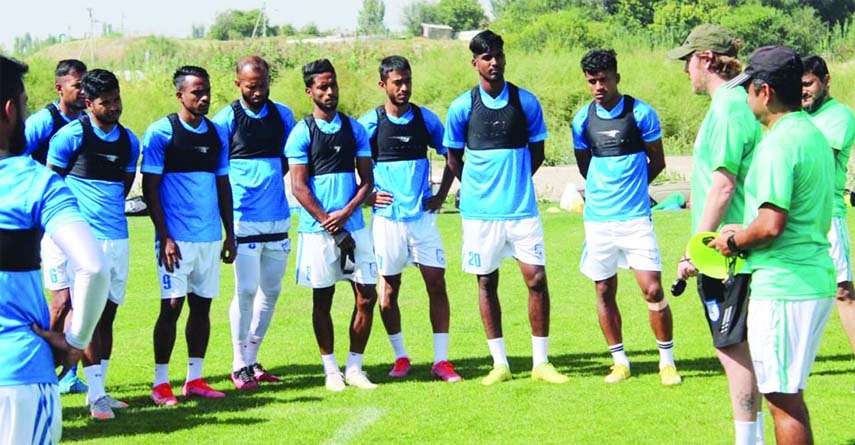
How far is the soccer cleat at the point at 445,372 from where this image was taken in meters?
9.55

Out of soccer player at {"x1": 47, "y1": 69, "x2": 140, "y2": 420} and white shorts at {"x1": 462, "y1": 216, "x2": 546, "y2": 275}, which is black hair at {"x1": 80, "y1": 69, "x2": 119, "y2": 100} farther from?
white shorts at {"x1": 462, "y1": 216, "x2": 546, "y2": 275}

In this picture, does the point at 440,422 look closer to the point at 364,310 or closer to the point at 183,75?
the point at 364,310

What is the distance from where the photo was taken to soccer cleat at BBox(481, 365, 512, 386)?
30.9 feet

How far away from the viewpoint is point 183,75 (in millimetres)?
9062

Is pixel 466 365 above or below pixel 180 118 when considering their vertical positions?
below

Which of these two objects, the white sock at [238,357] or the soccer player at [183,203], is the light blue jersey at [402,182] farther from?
the white sock at [238,357]

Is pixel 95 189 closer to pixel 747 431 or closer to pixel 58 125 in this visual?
pixel 58 125

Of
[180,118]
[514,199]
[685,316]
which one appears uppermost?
[180,118]

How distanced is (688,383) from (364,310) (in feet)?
8.22

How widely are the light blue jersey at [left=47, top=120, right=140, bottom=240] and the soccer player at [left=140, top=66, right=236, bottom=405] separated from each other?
0.71ft

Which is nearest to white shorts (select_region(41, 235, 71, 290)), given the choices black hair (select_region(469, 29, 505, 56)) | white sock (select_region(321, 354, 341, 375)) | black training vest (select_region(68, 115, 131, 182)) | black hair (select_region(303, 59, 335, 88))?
black training vest (select_region(68, 115, 131, 182))

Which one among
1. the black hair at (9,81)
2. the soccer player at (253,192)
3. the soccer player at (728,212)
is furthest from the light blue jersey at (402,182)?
the black hair at (9,81)

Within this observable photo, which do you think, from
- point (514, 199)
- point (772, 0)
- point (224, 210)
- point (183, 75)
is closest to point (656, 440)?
point (514, 199)

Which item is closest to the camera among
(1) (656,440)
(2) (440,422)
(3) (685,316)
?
(1) (656,440)
